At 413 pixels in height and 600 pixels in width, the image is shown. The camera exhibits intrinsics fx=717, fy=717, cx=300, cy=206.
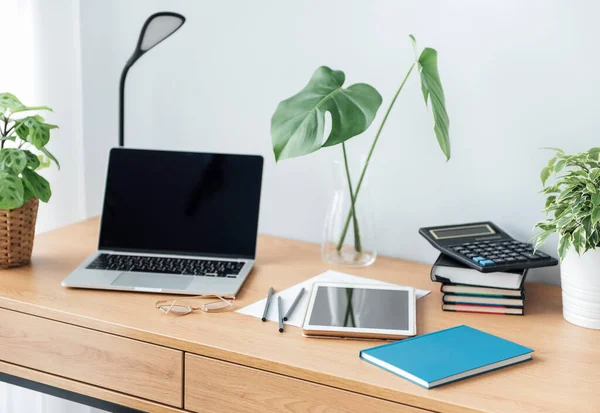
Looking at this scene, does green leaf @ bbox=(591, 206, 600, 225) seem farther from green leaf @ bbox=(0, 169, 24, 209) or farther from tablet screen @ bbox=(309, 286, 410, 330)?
green leaf @ bbox=(0, 169, 24, 209)

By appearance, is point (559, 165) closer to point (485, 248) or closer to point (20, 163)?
point (485, 248)

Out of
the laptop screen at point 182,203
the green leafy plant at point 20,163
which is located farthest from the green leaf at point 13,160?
the laptop screen at point 182,203

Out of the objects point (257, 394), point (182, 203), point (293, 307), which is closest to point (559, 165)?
point (293, 307)

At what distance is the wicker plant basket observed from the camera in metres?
1.36

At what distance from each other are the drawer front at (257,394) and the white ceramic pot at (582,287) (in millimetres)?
391

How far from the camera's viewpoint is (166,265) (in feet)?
4.62

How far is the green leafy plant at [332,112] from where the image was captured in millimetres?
1188

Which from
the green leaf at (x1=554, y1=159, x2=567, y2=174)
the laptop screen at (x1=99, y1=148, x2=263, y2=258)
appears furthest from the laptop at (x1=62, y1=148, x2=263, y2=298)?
the green leaf at (x1=554, y1=159, x2=567, y2=174)

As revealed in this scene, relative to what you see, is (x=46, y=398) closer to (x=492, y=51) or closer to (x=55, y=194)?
(x=55, y=194)

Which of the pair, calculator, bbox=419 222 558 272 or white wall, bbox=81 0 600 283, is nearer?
calculator, bbox=419 222 558 272

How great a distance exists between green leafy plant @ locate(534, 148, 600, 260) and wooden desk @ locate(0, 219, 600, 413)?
16cm

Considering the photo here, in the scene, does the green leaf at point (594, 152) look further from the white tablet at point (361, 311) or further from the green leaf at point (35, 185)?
the green leaf at point (35, 185)

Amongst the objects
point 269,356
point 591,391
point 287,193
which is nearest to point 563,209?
point 591,391

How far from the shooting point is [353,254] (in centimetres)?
150
